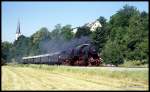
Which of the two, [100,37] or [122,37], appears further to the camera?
[100,37]

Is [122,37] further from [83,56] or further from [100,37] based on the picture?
[83,56]

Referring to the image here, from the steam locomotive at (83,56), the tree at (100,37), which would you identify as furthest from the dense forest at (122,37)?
the steam locomotive at (83,56)

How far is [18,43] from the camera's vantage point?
172000 mm

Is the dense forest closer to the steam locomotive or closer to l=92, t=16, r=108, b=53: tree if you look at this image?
l=92, t=16, r=108, b=53: tree

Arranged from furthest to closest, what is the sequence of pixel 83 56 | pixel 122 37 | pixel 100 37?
pixel 100 37, pixel 122 37, pixel 83 56

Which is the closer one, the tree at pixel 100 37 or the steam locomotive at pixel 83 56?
the steam locomotive at pixel 83 56

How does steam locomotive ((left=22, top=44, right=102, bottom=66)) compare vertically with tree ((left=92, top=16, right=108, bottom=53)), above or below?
below

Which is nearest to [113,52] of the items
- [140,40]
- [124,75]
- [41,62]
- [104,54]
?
[104,54]

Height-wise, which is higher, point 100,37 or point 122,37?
point 100,37

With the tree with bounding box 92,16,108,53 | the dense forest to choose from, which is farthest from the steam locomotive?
the tree with bounding box 92,16,108,53

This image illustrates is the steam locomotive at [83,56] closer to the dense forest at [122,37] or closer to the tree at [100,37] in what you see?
the dense forest at [122,37]

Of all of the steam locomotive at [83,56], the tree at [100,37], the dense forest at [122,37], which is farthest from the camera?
the tree at [100,37]

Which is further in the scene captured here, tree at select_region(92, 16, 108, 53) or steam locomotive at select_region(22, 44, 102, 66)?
tree at select_region(92, 16, 108, 53)

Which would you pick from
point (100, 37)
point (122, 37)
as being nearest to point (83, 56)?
point (122, 37)
